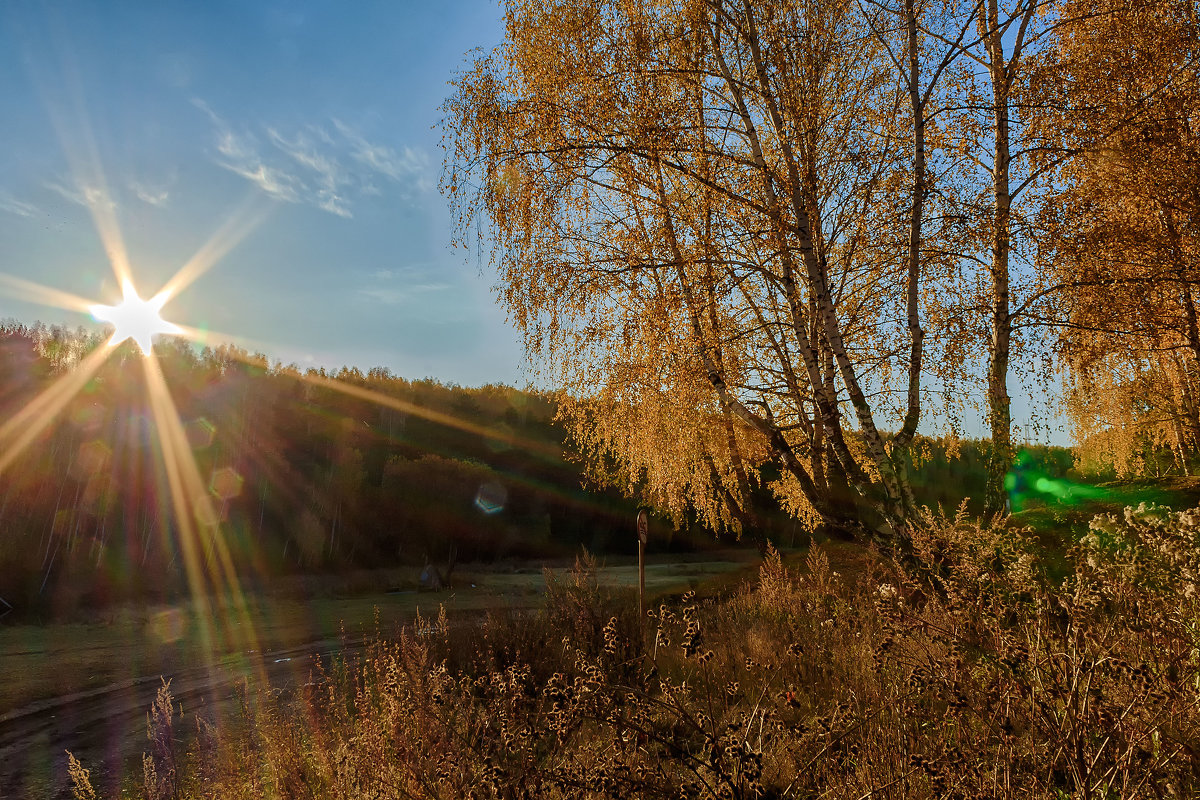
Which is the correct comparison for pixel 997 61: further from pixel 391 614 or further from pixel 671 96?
pixel 391 614

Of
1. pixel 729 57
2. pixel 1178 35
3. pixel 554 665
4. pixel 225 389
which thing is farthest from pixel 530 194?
pixel 225 389

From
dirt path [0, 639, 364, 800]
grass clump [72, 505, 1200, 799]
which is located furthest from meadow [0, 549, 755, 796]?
grass clump [72, 505, 1200, 799]

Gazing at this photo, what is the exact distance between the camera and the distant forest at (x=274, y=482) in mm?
21656

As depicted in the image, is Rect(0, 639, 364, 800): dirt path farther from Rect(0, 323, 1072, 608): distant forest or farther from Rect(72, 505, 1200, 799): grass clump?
Rect(0, 323, 1072, 608): distant forest

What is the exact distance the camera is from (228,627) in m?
16.2

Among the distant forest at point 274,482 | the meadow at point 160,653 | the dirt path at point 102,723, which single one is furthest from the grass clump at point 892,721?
the distant forest at point 274,482

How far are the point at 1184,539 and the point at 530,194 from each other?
6.08 metres

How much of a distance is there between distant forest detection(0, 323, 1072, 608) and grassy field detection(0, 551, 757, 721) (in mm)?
2252

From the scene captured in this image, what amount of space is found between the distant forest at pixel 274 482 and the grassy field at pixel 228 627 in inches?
88.7

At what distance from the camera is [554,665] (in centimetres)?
731

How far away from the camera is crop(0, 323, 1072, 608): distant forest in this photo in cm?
2166

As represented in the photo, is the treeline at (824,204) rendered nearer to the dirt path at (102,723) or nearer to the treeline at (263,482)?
the dirt path at (102,723)

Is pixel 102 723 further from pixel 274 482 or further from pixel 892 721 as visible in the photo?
pixel 274 482

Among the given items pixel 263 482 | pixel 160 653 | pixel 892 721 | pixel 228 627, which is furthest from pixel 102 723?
pixel 263 482
